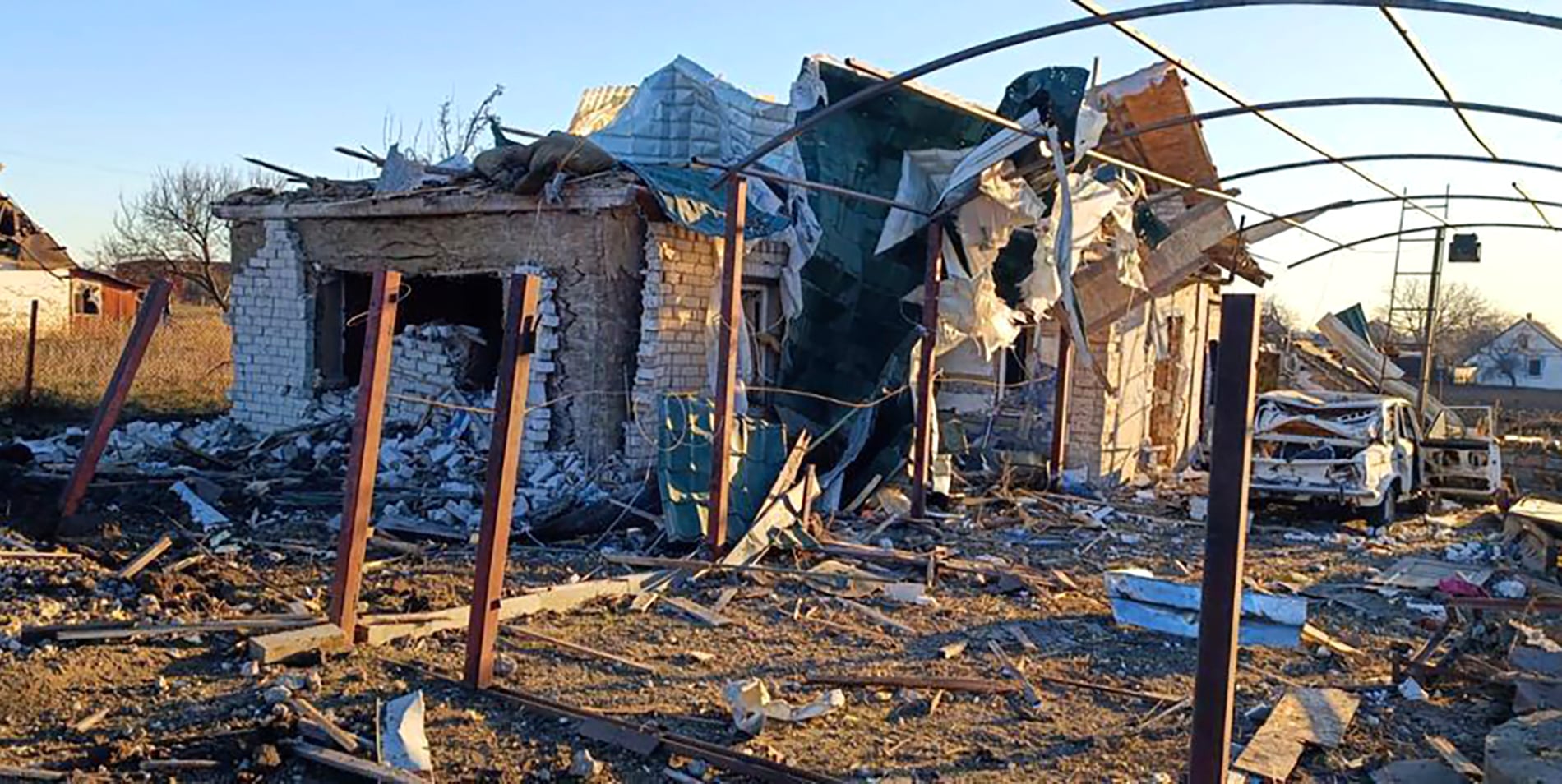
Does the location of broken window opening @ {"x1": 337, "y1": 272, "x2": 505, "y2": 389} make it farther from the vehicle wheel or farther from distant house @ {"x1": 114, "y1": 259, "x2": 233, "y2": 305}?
distant house @ {"x1": 114, "y1": 259, "x2": 233, "y2": 305}

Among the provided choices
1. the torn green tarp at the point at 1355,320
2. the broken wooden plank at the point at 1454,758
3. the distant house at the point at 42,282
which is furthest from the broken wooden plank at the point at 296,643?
the distant house at the point at 42,282

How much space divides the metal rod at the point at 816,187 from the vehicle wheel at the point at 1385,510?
24.1 feet

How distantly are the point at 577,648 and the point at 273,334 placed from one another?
30.1 feet

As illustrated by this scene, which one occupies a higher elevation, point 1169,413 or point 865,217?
point 865,217

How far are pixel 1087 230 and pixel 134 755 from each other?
32.6ft

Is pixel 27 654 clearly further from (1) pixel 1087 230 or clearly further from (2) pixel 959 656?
(1) pixel 1087 230

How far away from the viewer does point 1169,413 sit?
1962 cm

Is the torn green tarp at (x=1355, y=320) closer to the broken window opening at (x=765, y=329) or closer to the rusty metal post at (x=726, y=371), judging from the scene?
the broken window opening at (x=765, y=329)

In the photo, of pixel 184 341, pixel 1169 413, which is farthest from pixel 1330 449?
pixel 184 341

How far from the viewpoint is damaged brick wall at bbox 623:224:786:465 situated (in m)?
11.4

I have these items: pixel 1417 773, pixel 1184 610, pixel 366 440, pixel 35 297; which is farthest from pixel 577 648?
pixel 35 297

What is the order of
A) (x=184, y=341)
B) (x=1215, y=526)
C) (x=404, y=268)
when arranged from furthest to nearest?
(x=184, y=341) → (x=404, y=268) → (x=1215, y=526)

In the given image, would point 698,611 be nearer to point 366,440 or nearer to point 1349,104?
point 366,440

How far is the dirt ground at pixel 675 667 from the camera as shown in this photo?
507 centimetres
